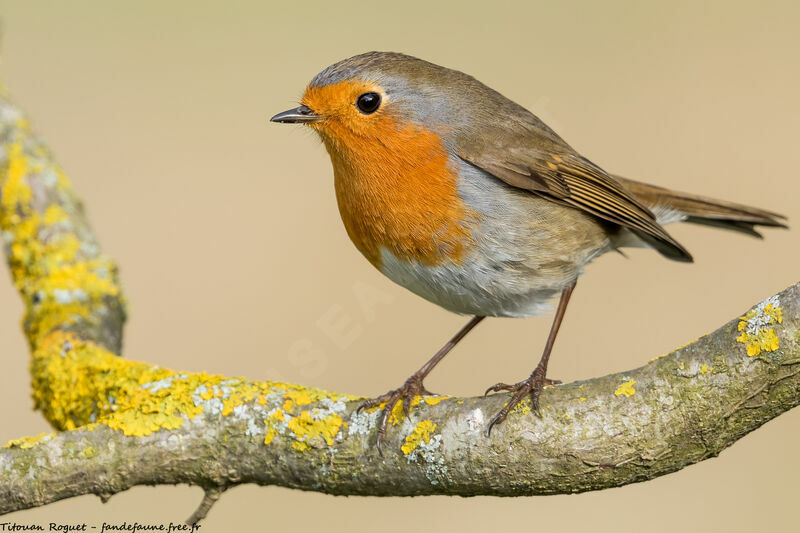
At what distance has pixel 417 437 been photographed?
10.7 ft

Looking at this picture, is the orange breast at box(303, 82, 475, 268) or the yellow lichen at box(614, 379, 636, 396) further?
the orange breast at box(303, 82, 475, 268)

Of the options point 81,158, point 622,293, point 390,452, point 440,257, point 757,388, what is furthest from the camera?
point 81,158

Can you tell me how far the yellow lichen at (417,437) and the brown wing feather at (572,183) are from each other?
120cm

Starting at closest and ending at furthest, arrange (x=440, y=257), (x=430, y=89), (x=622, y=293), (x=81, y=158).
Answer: (x=440, y=257) < (x=430, y=89) < (x=622, y=293) < (x=81, y=158)

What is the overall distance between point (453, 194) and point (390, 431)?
1.05m

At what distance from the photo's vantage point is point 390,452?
329 cm

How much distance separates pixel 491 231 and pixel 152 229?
4861 millimetres

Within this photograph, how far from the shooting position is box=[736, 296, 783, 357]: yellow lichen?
2.69 m

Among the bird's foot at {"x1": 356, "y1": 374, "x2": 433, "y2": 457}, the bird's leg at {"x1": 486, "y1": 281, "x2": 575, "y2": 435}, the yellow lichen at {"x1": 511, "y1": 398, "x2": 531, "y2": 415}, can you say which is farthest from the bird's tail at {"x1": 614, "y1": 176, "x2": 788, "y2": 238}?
the yellow lichen at {"x1": 511, "y1": 398, "x2": 531, "y2": 415}

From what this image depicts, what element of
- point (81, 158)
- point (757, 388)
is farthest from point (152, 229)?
point (757, 388)

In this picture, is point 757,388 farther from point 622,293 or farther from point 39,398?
point 622,293

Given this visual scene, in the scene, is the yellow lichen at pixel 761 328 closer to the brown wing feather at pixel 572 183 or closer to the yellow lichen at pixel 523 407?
the yellow lichen at pixel 523 407

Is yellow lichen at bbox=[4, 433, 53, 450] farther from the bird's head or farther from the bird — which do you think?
the bird's head

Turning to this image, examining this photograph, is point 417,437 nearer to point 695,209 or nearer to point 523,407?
point 523,407
